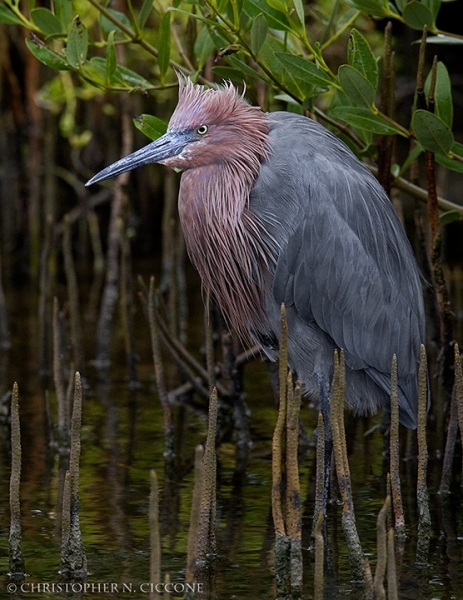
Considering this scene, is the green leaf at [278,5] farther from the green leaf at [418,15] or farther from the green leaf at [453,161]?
the green leaf at [453,161]

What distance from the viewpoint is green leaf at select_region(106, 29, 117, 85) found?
4.34 m

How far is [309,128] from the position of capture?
180 inches

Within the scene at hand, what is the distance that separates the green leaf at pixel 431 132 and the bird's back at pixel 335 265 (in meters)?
0.36

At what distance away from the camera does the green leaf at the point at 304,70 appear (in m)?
4.19

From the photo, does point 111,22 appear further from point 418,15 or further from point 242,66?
point 418,15

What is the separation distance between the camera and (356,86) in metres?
4.25

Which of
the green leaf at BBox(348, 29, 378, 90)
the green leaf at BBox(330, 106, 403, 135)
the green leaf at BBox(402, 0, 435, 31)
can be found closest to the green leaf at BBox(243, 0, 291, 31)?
the green leaf at BBox(348, 29, 378, 90)

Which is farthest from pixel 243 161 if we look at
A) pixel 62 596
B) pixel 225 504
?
pixel 62 596

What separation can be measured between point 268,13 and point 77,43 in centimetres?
85

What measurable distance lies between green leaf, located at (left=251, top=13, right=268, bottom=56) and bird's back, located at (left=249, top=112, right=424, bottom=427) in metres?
0.47

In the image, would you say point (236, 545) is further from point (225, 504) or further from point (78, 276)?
point (78, 276)

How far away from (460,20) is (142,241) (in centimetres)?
537

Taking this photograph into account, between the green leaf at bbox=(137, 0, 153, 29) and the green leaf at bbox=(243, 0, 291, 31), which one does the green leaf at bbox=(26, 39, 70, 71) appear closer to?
the green leaf at bbox=(137, 0, 153, 29)

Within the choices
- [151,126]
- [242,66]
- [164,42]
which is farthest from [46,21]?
[242,66]
